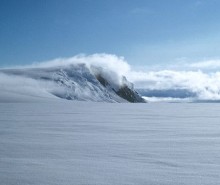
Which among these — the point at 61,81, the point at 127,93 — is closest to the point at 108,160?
the point at 61,81

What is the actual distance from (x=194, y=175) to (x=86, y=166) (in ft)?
4.22

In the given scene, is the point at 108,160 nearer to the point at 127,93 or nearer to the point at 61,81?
the point at 61,81

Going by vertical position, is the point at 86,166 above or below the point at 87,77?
below

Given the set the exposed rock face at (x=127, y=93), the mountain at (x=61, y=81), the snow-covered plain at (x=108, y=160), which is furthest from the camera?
the exposed rock face at (x=127, y=93)

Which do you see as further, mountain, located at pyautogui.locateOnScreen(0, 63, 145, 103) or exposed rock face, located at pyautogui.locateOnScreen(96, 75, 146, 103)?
exposed rock face, located at pyautogui.locateOnScreen(96, 75, 146, 103)

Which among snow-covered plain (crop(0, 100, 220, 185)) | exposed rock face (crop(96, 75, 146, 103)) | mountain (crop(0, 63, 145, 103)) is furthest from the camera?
exposed rock face (crop(96, 75, 146, 103))

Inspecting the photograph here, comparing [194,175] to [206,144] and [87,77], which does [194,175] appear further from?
[87,77]

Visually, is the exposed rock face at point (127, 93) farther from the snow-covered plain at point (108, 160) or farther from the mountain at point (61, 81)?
the snow-covered plain at point (108, 160)

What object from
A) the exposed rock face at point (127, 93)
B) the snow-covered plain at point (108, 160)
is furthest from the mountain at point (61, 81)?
the exposed rock face at point (127, 93)

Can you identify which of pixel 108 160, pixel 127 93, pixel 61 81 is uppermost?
pixel 127 93

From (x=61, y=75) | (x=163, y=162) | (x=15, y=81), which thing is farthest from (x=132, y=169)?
(x=61, y=75)

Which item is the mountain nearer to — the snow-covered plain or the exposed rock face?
the snow-covered plain

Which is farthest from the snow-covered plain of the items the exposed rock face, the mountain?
the exposed rock face

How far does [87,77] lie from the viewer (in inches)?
3674
